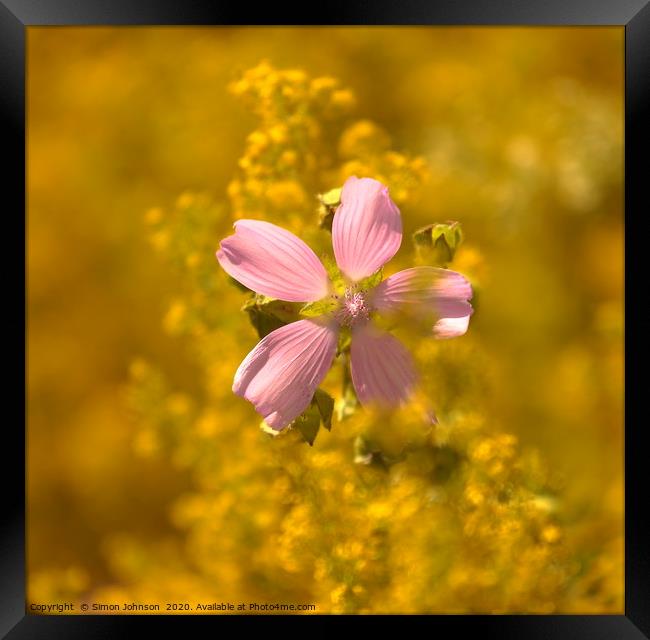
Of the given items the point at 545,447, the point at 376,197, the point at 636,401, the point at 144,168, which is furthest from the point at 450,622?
the point at 144,168

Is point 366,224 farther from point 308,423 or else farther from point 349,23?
point 349,23

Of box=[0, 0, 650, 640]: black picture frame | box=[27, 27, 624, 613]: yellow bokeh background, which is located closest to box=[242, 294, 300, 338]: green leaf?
box=[27, 27, 624, 613]: yellow bokeh background

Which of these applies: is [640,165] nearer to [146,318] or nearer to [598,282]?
[598,282]

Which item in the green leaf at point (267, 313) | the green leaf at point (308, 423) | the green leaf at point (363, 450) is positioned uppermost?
the green leaf at point (267, 313)

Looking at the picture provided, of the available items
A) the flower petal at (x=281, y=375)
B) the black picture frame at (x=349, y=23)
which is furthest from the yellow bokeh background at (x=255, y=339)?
the flower petal at (x=281, y=375)

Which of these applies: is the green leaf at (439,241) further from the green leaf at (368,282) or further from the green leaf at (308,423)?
the green leaf at (308,423)

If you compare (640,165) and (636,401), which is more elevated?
(640,165)
